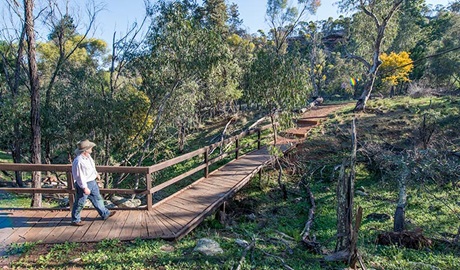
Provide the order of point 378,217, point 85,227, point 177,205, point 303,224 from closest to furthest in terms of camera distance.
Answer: point 85,227 < point 177,205 < point 378,217 < point 303,224

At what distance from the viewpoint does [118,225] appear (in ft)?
15.7

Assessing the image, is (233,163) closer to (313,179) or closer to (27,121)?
(313,179)

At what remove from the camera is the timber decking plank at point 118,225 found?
14.6 ft

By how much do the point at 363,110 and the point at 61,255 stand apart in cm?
1691

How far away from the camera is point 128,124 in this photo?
35.8 ft

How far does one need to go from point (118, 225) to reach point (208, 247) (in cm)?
181

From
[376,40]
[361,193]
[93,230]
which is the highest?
[376,40]

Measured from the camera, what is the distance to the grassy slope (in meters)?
3.90

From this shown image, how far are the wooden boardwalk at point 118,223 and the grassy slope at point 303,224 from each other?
244 millimetres

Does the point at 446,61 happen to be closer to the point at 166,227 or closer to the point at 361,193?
the point at 361,193

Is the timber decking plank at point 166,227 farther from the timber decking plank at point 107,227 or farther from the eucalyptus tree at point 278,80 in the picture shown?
the eucalyptus tree at point 278,80

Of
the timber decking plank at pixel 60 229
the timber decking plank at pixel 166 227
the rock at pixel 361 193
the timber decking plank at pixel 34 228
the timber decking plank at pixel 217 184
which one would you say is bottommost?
the rock at pixel 361 193

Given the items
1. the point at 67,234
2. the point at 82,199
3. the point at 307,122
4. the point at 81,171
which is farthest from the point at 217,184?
the point at 307,122

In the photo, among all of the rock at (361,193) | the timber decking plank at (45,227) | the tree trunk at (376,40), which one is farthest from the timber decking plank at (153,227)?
the tree trunk at (376,40)
